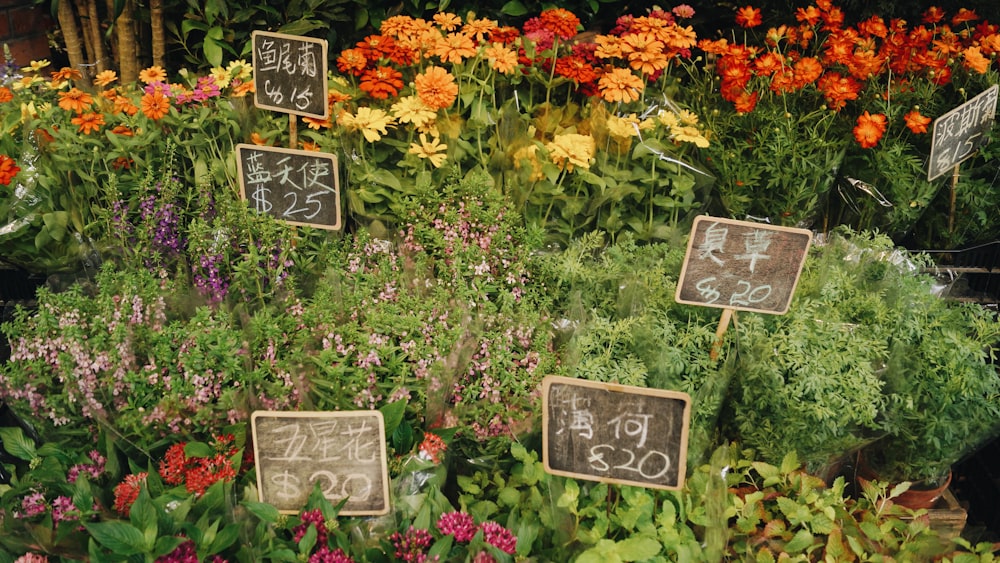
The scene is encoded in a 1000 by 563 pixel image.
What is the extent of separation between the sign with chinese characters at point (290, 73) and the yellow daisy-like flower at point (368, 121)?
3.7 inches

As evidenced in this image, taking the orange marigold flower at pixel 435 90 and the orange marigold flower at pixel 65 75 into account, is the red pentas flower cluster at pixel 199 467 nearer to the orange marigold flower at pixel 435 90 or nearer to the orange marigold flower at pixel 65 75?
the orange marigold flower at pixel 435 90

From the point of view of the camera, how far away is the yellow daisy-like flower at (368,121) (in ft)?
6.53

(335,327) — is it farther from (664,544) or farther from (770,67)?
(770,67)

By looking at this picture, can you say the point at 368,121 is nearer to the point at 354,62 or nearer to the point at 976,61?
the point at 354,62

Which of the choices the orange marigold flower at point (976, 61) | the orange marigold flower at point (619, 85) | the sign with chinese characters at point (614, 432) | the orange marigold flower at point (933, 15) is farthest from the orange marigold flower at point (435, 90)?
the orange marigold flower at point (933, 15)

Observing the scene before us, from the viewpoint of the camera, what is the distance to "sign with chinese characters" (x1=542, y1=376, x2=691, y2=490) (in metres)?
1.31

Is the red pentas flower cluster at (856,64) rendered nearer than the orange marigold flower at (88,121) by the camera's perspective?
No

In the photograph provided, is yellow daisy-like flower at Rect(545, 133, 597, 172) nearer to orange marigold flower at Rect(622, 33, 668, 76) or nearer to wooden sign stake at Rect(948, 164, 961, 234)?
orange marigold flower at Rect(622, 33, 668, 76)

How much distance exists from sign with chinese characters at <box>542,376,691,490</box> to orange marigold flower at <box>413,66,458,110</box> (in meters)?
0.95

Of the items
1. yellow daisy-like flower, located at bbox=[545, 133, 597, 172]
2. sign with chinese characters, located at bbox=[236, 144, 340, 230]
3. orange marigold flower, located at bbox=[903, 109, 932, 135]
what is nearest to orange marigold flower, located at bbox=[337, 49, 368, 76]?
sign with chinese characters, located at bbox=[236, 144, 340, 230]

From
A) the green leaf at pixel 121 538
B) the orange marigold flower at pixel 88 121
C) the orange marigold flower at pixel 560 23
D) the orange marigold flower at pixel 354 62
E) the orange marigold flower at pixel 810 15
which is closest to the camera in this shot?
the green leaf at pixel 121 538

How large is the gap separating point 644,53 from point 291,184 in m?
1.04

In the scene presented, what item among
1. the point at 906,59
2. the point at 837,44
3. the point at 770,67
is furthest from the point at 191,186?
the point at 906,59

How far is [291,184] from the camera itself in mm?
1852
